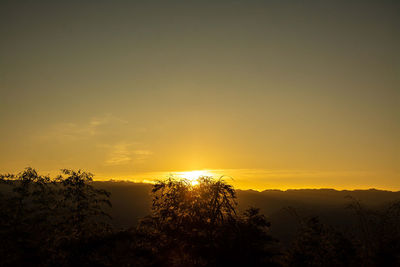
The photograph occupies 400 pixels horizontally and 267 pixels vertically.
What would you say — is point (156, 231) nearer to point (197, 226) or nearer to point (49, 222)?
point (197, 226)

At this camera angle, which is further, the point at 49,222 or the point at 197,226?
the point at 49,222

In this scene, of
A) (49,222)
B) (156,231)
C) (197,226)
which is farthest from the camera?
(49,222)

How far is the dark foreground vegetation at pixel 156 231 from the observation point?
20359 millimetres

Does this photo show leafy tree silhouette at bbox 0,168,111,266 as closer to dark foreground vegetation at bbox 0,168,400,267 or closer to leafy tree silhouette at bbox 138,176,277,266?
dark foreground vegetation at bbox 0,168,400,267

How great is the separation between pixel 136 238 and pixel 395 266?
779 inches

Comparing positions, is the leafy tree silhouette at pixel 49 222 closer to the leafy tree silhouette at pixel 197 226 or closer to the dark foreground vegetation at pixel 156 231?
the dark foreground vegetation at pixel 156 231

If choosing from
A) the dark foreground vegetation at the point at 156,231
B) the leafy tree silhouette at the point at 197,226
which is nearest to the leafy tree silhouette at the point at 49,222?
the dark foreground vegetation at the point at 156,231

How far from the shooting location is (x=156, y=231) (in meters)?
23.0

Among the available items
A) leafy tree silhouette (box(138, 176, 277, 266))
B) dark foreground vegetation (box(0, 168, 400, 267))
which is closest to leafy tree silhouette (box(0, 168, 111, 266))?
dark foreground vegetation (box(0, 168, 400, 267))

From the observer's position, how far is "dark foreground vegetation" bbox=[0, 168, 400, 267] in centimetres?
2036

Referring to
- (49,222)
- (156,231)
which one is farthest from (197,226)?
(49,222)

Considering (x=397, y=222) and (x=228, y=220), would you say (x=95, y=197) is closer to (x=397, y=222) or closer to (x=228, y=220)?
(x=228, y=220)

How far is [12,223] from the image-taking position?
2491 centimetres

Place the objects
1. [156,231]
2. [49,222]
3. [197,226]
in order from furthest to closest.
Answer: [49,222] < [156,231] < [197,226]
